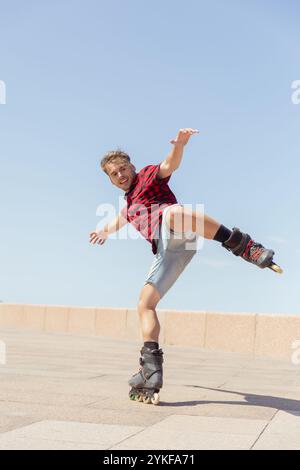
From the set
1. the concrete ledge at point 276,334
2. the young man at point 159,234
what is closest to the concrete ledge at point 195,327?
the concrete ledge at point 276,334

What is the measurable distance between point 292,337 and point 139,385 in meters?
7.51

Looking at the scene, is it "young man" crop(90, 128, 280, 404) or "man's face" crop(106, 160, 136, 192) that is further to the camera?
"man's face" crop(106, 160, 136, 192)

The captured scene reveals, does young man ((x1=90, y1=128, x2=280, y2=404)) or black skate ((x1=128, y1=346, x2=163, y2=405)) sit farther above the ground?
young man ((x1=90, y1=128, x2=280, y2=404))

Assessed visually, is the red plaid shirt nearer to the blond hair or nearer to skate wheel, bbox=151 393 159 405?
the blond hair

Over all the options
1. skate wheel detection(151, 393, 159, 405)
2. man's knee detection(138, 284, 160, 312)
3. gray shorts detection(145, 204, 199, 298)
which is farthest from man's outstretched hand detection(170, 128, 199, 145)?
skate wheel detection(151, 393, 159, 405)

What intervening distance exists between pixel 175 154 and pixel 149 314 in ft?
3.57

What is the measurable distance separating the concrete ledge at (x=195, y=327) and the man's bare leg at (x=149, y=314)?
7320mm

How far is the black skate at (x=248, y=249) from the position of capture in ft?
14.8

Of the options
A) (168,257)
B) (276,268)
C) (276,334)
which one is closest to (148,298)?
(168,257)

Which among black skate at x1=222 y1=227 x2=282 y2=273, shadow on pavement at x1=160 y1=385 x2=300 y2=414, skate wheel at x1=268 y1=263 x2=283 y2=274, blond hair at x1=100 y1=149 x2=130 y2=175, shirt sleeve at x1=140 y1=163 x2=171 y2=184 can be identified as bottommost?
shadow on pavement at x1=160 y1=385 x2=300 y2=414

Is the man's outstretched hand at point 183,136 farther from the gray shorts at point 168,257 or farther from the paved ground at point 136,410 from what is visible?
the paved ground at point 136,410

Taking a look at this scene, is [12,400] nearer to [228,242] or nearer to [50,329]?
[228,242]

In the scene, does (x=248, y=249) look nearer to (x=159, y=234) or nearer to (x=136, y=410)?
(x=159, y=234)

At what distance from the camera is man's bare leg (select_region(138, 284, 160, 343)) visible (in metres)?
4.46
